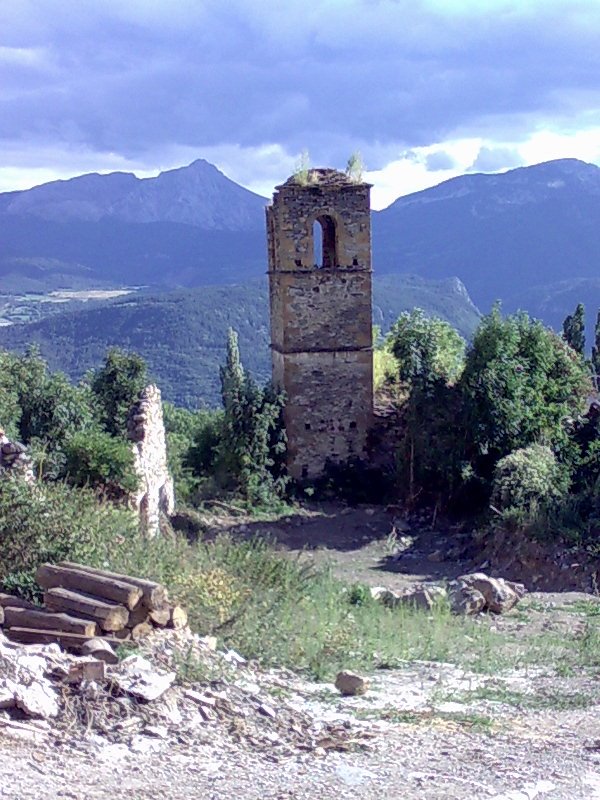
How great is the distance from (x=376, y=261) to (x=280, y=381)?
4376 inches

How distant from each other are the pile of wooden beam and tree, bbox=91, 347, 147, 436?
15.5 metres

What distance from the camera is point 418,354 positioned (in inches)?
763

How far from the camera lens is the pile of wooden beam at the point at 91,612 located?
701 cm

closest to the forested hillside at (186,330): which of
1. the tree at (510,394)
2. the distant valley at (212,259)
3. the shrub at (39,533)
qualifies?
the distant valley at (212,259)

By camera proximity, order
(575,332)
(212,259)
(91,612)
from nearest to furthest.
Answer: (91,612) < (575,332) < (212,259)

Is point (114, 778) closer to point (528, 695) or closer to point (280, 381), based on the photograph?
point (528, 695)

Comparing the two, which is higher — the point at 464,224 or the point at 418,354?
the point at 464,224

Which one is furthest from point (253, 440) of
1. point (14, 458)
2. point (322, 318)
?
point (14, 458)

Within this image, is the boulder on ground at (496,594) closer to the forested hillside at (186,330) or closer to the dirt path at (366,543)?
the dirt path at (366,543)

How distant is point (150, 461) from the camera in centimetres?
1587

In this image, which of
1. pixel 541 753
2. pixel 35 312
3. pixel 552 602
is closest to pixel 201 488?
pixel 552 602

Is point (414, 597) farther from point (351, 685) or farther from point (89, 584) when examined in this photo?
point (89, 584)

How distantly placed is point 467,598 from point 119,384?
1352 cm

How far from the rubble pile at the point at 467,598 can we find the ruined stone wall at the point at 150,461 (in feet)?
13.6
